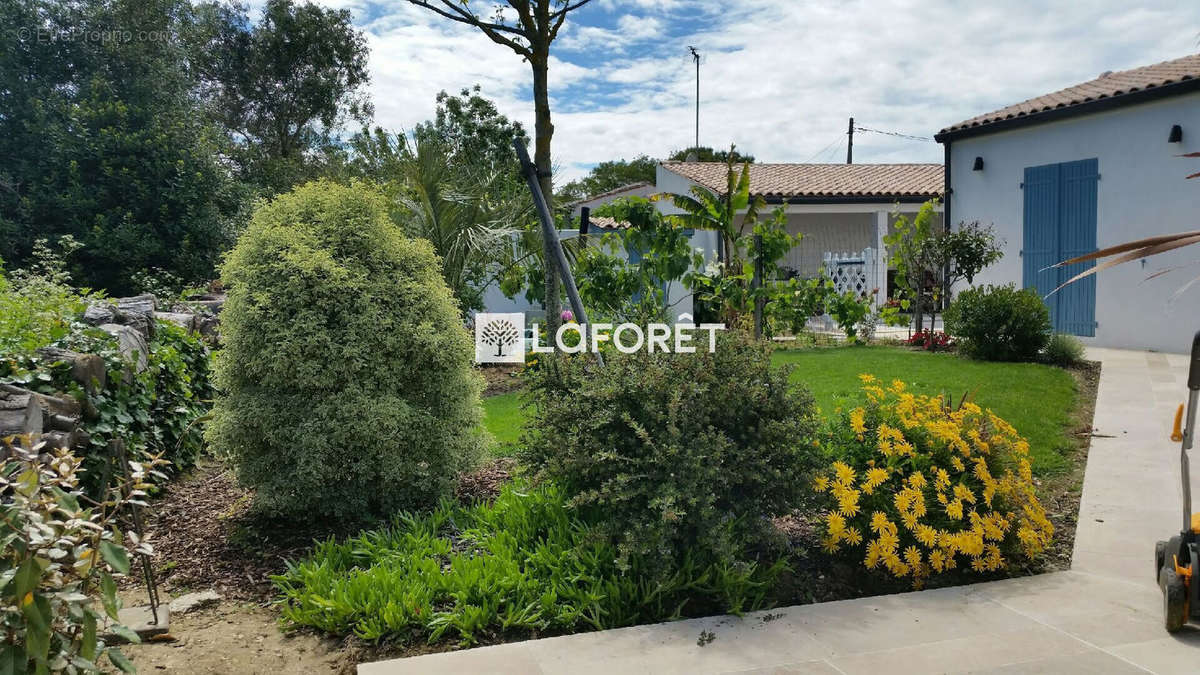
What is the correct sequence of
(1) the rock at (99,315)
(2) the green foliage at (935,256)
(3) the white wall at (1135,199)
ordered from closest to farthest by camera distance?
(1) the rock at (99,315) → (3) the white wall at (1135,199) → (2) the green foliage at (935,256)

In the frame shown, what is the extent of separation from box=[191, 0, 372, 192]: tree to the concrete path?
24.9 m

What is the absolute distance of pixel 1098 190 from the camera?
484 inches

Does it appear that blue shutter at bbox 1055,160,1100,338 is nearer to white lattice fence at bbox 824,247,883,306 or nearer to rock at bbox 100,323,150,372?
white lattice fence at bbox 824,247,883,306

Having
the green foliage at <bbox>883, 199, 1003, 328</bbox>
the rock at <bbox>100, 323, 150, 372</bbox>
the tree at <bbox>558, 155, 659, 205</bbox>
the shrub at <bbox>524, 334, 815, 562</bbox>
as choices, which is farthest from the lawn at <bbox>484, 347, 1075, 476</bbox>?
the tree at <bbox>558, 155, 659, 205</bbox>

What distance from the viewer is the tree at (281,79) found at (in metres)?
26.7

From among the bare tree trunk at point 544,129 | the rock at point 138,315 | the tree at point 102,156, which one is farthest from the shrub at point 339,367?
the tree at point 102,156

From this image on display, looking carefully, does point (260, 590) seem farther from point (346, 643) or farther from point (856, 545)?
point (856, 545)

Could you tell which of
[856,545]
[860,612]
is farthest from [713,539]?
[856,545]

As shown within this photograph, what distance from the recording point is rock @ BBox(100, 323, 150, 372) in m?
5.86

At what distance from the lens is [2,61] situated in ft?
58.7

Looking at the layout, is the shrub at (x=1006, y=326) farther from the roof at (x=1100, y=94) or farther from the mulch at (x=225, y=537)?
the mulch at (x=225, y=537)

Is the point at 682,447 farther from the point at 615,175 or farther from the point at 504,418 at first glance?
the point at 615,175

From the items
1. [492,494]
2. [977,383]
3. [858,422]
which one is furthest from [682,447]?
[977,383]

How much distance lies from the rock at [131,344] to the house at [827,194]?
15347 mm
